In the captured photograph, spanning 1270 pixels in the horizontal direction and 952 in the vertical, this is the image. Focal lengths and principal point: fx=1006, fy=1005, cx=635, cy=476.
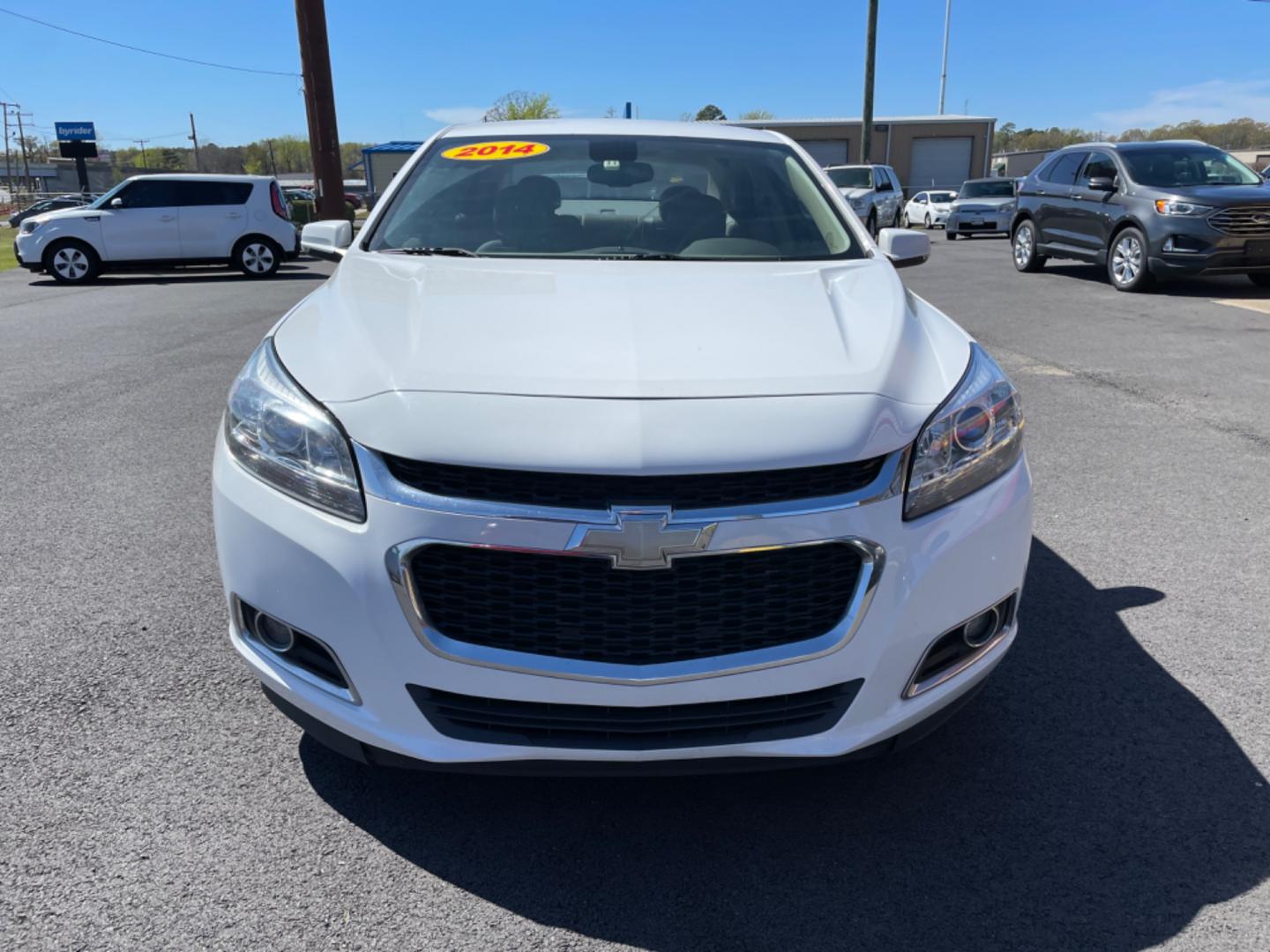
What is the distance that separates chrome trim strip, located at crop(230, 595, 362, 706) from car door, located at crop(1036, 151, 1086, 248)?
42.3ft

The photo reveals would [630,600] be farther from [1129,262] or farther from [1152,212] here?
[1129,262]

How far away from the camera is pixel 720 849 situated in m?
2.24

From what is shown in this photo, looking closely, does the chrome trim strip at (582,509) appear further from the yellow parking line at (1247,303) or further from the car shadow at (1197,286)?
the car shadow at (1197,286)

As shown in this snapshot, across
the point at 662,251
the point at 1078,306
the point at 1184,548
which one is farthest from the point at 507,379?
the point at 1078,306

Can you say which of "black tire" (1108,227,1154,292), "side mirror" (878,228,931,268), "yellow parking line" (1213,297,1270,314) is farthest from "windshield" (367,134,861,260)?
"black tire" (1108,227,1154,292)

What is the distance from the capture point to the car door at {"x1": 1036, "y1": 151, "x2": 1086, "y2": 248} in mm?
12984

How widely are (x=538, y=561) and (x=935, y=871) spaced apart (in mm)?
1106

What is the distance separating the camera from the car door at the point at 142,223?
1597 cm

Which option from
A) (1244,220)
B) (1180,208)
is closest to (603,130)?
(1180,208)

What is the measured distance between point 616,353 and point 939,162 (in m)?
58.8

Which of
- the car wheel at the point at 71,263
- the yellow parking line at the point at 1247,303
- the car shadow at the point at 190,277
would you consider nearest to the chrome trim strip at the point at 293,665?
the yellow parking line at the point at 1247,303

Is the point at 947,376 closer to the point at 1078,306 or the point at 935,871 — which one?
the point at 935,871

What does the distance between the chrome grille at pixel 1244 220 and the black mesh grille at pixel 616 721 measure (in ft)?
35.8

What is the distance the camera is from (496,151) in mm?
3889
